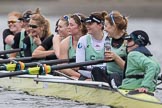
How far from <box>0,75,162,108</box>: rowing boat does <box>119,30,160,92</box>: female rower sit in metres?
0.12

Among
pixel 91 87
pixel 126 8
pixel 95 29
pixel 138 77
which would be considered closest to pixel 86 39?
pixel 95 29

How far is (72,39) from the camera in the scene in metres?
9.57

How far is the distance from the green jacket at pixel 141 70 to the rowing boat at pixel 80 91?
0.40 ft

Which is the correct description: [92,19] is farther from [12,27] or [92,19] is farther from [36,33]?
[12,27]

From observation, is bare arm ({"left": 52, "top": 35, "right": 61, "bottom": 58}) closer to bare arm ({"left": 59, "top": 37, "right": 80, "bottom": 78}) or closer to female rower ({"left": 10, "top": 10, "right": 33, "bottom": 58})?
bare arm ({"left": 59, "top": 37, "right": 80, "bottom": 78})

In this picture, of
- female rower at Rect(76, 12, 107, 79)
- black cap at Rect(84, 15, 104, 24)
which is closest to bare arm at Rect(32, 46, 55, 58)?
female rower at Rect(76, 12, 107, 79)

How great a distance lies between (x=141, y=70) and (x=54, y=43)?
8.58 ft

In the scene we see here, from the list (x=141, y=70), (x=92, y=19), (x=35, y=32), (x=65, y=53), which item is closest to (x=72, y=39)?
(x=65, y=53)

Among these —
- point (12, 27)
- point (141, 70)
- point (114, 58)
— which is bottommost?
point (141, 70)

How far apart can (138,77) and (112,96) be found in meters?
0.53

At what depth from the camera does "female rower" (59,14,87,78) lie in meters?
9.32

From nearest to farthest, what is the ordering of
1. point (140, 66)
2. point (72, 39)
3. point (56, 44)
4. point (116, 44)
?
point (140, 66) → point (116, 44) → point (72, 39) → point (56, 44)

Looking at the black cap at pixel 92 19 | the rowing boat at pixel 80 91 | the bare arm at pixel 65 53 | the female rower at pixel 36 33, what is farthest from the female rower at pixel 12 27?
the black cap at pixel 92 19

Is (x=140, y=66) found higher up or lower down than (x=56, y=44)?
lower down
